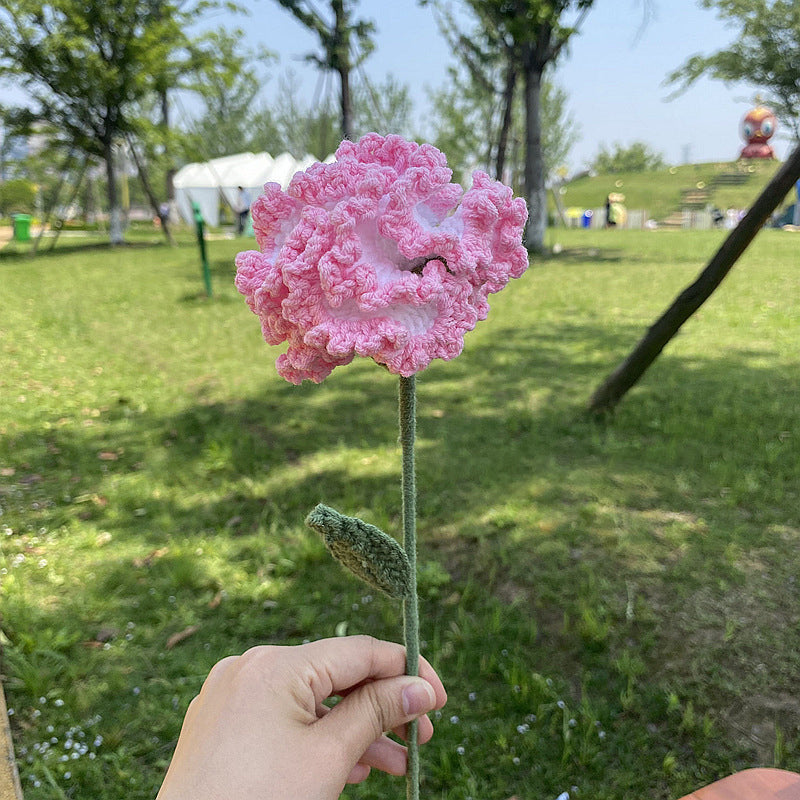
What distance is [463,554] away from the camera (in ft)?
10.5

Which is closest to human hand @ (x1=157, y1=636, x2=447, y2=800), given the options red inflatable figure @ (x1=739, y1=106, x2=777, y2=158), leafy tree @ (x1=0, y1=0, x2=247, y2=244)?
leafy tree @ (x1=0, y1=0, x2=247, y2=244)

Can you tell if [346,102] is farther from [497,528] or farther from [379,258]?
[379,258]

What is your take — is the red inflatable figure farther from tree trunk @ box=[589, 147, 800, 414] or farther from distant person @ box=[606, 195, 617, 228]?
tree trunk @ box=[589, 147, 800, 414]

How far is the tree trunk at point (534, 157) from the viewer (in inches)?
450

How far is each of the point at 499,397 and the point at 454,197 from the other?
13.8 ft

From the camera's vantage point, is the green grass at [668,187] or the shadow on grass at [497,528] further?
the green grass at [668,187]

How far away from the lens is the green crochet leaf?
1.08 m

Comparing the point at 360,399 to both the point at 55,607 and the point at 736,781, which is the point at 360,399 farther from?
the point at 736,781

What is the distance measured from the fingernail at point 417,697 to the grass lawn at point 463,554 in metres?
1.07

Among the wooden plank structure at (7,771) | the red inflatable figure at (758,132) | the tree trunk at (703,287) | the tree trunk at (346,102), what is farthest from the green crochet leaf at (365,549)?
the red inflatable figure at (758,132)

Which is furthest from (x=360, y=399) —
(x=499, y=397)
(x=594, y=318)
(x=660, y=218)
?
(x=660, y=218)

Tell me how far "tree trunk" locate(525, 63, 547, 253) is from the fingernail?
10.3 metres

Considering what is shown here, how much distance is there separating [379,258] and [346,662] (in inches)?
27.8

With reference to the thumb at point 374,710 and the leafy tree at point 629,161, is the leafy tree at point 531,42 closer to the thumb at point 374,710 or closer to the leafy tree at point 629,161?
the thumb at point 374,710
